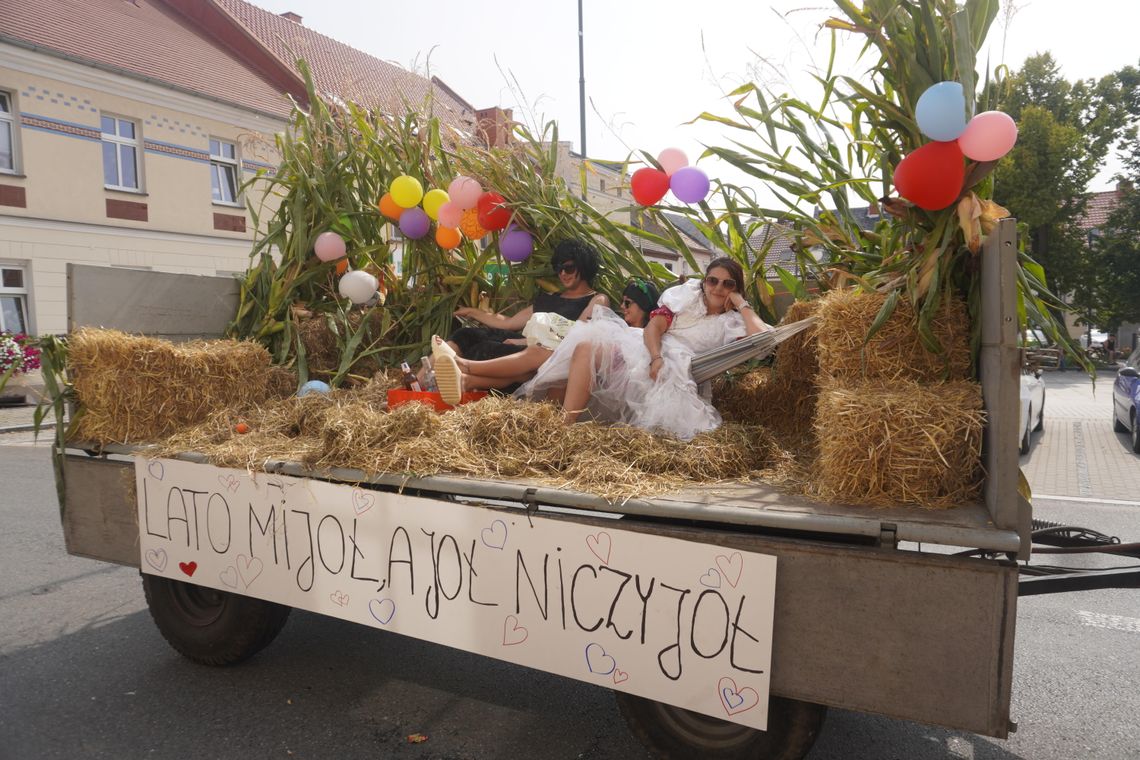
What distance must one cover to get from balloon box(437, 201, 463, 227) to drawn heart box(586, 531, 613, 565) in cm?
301

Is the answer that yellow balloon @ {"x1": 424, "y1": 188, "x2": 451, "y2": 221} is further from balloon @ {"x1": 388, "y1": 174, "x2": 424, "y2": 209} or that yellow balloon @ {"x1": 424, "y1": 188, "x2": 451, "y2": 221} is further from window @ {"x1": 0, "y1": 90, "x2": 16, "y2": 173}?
window @ {"x1": 0, "y1": 90, "x2": 16, "y2": 173}

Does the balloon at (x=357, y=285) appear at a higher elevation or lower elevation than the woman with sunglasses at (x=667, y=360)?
higher

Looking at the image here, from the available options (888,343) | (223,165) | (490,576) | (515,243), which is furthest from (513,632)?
(223,165)

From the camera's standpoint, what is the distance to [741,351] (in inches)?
138

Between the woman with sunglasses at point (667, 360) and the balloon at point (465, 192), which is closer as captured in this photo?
the woman with sunglasses at point (667, 360)

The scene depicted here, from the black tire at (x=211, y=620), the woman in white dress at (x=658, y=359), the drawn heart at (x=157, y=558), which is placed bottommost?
the black tire at (x=211, y=620)

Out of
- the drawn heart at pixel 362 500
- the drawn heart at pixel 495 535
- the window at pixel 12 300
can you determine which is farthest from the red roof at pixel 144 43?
the drawn heart at pixel 495 535

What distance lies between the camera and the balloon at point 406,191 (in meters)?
4.94

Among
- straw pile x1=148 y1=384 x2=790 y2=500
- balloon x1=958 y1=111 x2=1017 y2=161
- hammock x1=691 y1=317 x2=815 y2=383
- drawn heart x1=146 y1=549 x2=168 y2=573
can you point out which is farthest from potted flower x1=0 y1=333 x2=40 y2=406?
balloon x1=958 y1=111 x2=1017 y2=161

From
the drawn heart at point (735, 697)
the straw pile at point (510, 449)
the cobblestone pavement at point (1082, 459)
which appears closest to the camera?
the drawn heart at point (735, 697)

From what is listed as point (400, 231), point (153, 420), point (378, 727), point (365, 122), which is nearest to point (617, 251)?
point (400, 231)

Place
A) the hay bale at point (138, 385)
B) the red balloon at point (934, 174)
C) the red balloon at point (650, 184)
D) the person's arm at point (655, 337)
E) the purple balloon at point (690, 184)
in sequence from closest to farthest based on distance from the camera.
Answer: the red balloon at point (934, 174)
the hay bale at point (138, 385)
the person's arm at point (655, 337)
the purple balloon at point (690, 184)
the red balloon at point (650, 184)

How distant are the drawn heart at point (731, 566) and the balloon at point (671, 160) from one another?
2.75 meters

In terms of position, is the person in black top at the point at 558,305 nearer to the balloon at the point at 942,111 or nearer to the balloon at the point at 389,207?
the balloon at the point at 389,207
